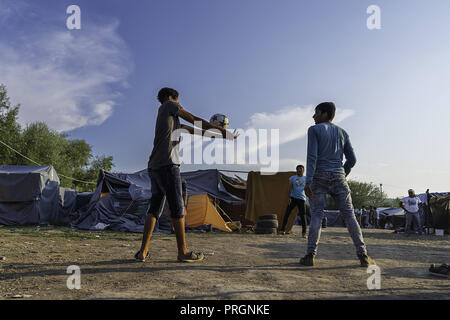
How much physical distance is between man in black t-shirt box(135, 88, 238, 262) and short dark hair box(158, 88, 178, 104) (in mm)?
114

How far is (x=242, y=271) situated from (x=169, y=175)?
146 centimetres

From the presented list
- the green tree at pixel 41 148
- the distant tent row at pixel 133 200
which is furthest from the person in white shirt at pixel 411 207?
the green tree at pixel 41 148

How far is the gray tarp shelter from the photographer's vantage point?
34.6 feet

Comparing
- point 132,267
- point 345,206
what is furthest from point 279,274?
point 132,267

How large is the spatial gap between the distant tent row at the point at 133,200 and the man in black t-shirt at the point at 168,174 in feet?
20.5

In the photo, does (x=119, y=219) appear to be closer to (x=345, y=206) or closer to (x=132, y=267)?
(x=132, y=267)

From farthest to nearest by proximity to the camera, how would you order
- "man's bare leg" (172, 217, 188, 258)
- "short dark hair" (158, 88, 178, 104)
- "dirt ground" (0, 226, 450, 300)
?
"short dark hair" (158, 88, 178, 104) < "man's bare leg" (172, 217, 188, 258) < "dirt ground" (0, 226, 450, 300)

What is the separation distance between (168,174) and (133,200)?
7.65 meters

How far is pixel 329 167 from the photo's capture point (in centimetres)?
405

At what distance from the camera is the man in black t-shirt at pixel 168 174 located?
12.7 feet

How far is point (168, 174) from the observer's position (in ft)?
12.8

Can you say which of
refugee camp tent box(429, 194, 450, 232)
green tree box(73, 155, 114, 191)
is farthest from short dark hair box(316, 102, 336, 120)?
green tree box(73, 155, 114, 191)

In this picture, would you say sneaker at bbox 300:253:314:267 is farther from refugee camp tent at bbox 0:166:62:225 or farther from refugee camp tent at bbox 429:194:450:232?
A: refugee camp tent at bbox 429:194:450:232

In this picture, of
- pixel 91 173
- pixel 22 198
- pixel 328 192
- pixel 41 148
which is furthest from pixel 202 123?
pixel 91 173
